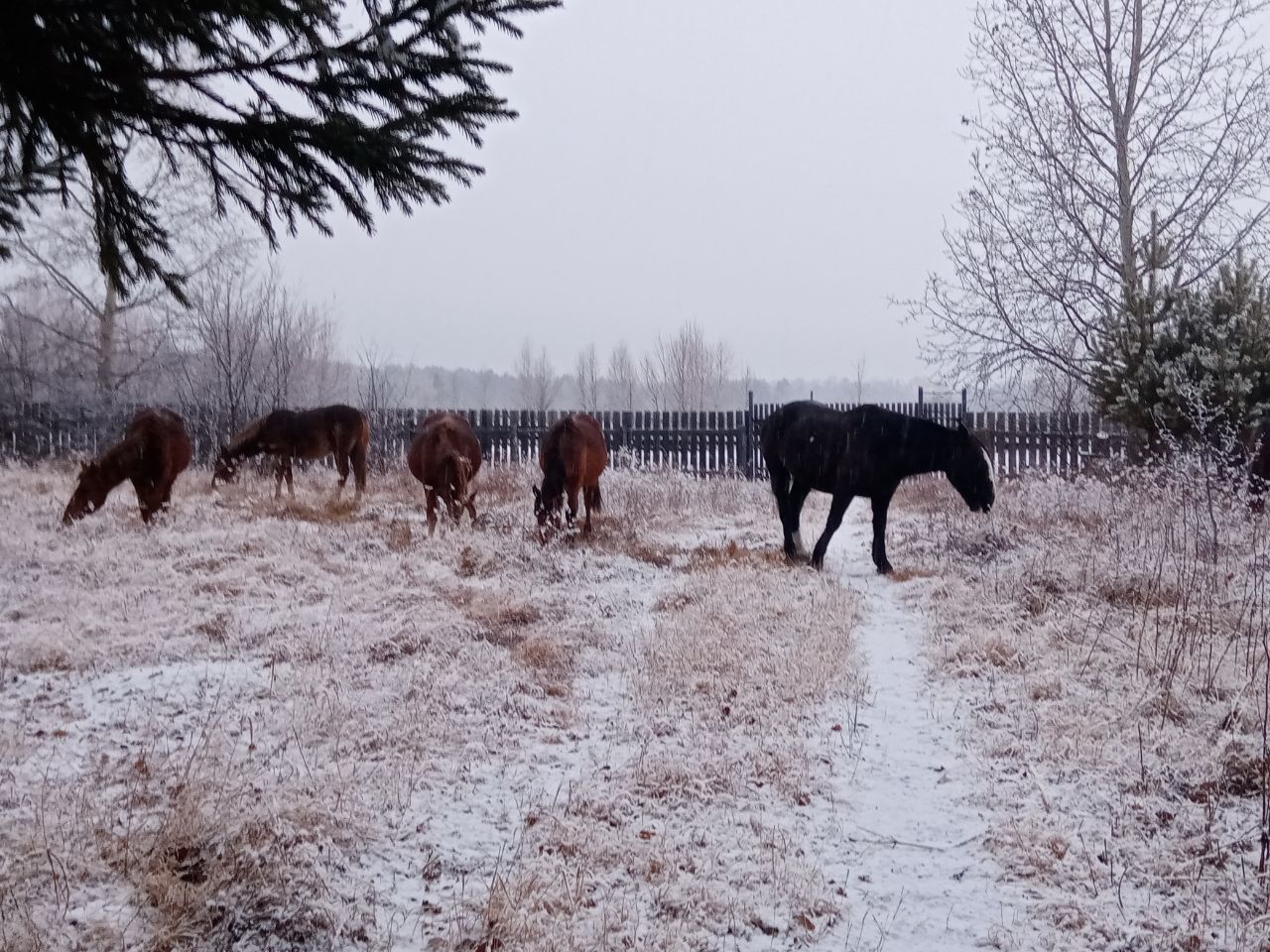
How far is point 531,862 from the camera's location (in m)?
3.14

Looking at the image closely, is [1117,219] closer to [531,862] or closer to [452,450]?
[452,450]

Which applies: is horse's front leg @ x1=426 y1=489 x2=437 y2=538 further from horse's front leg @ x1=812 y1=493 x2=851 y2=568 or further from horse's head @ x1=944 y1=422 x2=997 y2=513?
horse's head @ x1=944 y1=422 x2=997 y2=513

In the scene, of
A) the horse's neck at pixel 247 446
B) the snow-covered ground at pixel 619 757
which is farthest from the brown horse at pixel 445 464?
the horse's neck at pixel 247 446

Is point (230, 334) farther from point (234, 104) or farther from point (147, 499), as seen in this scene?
point (234, 104)

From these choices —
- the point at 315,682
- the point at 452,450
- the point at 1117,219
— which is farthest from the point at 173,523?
the point at 1117,219

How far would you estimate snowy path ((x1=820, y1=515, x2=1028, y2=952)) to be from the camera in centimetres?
283

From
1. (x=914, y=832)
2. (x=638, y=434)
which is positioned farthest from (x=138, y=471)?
(x=638, y=434)

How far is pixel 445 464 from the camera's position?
9.75 metres

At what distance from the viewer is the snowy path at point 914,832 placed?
2830mm

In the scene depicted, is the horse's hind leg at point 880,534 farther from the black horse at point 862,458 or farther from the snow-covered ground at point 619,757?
the snow-covered ground at point 619,757

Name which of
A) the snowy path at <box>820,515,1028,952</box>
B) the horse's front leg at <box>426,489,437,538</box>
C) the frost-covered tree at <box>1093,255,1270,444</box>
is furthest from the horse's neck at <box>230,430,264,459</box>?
the frost-covered tree at <box>1093,255,1270,444</box>

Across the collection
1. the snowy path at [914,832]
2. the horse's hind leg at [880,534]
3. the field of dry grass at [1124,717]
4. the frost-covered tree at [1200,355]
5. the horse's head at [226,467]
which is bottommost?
the snowy path at [914,832]

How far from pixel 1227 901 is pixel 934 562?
592 centimetres

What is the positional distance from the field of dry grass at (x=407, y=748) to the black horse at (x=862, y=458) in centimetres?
115
